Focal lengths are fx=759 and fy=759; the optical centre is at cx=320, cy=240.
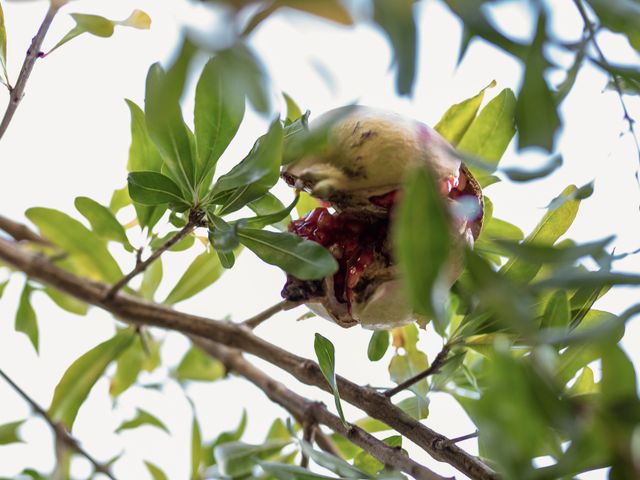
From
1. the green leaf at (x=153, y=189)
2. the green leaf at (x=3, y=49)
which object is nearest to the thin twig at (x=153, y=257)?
the green leaf at (x=153, y=189)

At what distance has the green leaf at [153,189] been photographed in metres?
0.68

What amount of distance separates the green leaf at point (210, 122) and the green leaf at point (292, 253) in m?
0.09

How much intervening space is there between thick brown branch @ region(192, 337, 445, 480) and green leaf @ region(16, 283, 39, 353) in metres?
0.24

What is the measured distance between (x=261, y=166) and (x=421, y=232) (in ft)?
0.92

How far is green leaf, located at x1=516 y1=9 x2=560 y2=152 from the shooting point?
412 millimetres

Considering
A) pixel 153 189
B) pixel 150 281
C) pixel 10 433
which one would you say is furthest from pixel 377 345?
pixel 10 433

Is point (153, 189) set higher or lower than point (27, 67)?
lower

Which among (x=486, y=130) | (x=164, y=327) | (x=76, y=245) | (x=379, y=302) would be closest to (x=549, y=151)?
(x=379, y=302)

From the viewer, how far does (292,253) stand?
0.62m

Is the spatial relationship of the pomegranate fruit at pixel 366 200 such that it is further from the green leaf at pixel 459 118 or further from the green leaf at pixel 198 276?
the green leaf at pixel 198 276

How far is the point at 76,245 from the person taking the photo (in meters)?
0.97

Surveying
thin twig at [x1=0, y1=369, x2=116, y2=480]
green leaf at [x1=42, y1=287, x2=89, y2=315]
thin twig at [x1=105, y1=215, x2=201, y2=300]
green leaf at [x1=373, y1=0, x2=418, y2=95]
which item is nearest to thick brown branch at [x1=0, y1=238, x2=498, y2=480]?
thin twig at [x1=105, y1=215, x2=201, y2=300]

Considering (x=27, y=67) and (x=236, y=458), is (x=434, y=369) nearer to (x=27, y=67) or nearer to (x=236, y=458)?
(x=236, y=458)

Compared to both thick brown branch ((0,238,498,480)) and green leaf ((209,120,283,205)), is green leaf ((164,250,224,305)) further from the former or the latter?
green leaf ((209,120,283,205))
